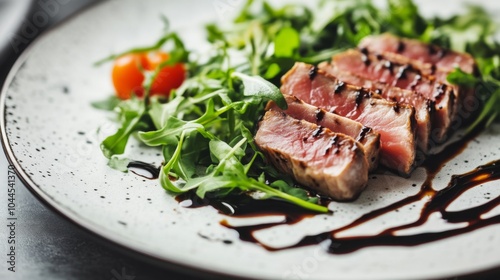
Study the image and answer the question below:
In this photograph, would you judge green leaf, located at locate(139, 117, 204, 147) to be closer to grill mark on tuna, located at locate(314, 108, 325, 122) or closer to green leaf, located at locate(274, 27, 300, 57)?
grill mark on tuna, located at locate(314, 108, 325, 122)

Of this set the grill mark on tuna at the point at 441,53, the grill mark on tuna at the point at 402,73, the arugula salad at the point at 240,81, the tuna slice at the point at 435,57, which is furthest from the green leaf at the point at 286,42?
the grill mark on tuna at the point at 441,53

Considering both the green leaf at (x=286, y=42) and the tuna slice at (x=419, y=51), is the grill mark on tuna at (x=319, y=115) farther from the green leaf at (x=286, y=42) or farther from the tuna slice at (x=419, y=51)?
the tuna slice at (x=419, y=51)

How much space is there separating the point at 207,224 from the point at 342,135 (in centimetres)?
96

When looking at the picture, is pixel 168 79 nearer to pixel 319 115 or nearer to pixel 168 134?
pixel 168 134

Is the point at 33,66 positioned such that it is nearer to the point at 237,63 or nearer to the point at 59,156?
the point at 59,156

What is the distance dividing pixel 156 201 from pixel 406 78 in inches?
78.4

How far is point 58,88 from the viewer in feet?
16.1

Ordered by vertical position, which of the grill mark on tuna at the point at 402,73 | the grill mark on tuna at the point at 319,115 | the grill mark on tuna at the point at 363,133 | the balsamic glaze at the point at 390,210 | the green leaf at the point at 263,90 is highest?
the green leaf at the point at 263,90

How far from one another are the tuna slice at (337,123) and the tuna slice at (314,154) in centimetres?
10

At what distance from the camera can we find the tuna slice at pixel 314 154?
3.50 m

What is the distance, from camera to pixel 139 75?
505 centimetres

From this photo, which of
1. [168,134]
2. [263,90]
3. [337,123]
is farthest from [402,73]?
[168,134]

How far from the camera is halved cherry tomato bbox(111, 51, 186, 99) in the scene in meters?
4.91

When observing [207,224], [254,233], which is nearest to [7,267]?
[207,224]
